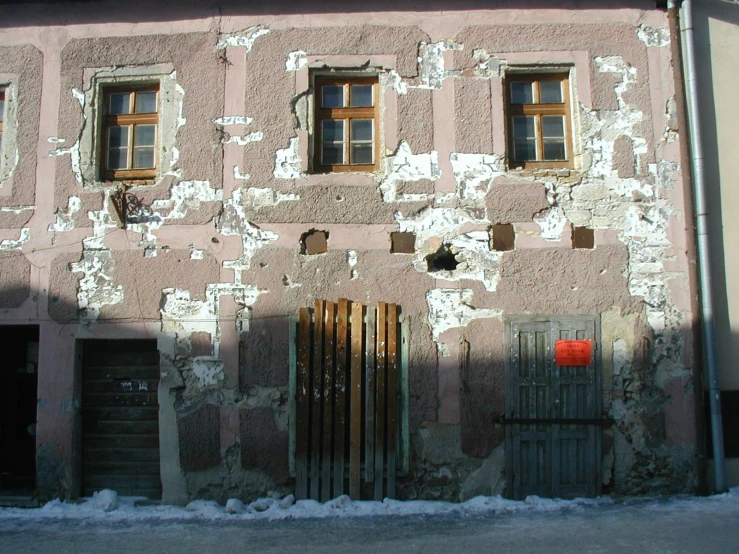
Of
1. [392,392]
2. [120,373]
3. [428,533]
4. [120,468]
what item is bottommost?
[428,533]

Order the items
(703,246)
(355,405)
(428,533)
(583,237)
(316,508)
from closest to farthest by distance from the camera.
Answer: (428,533) < (316,508) < (355,405) < (703,246) < (583,237)

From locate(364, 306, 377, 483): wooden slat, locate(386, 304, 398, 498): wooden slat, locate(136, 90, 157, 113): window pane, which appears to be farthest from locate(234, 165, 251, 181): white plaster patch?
locate(386, 304, 398, 498): wooden slat

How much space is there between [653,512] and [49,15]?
24.0 feet

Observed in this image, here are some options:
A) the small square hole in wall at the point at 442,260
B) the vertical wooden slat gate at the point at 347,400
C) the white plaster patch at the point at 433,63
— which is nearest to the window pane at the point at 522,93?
the white plaster patch at the point at 433,63

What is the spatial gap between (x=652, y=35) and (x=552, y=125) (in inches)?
51.0

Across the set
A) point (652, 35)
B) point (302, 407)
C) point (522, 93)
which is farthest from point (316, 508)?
point (652, 35)

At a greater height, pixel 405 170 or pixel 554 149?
pixel 554 149

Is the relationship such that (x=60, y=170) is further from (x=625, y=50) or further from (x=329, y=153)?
(x=625, y=50)

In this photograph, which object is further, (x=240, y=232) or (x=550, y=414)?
(x=240, y=232)

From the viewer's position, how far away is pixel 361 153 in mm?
6660

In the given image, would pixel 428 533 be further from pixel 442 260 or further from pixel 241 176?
pixel 241 176

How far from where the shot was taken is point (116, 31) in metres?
6.79

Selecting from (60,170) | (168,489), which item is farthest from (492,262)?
(60,170)

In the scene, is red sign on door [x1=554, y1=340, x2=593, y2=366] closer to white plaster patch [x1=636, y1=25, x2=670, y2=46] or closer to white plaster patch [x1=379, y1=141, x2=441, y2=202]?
white plaster patch [x1=379, y1=141, x2=441, y2=202]
